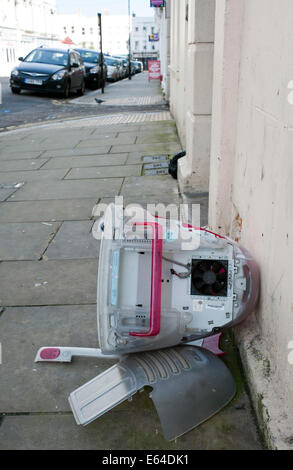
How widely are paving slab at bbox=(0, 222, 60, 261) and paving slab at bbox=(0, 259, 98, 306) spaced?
0.17m

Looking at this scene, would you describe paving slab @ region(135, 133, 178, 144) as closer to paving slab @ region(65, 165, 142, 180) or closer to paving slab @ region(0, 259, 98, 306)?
paving slab @ region(65, 165, 142, 180)

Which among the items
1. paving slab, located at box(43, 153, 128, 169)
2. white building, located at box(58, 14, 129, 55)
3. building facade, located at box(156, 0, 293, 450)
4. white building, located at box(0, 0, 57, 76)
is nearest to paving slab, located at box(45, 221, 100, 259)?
building facade, located at box(156, 0, 293, 450)

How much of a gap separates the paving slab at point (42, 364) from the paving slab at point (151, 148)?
17.0 feet

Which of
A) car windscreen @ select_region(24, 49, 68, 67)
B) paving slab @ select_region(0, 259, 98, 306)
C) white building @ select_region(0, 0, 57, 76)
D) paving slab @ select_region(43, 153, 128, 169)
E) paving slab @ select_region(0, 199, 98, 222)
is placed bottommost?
paving slab @ select_region(0, 259, 98, 306)

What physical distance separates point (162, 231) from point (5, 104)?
49.5ft

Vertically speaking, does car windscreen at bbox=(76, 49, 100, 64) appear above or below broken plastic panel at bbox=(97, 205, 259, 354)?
above

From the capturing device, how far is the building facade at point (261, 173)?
1.81 metres

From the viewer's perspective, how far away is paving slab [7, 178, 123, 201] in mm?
5706

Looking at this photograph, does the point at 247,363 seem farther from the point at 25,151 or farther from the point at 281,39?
the point at 25,151

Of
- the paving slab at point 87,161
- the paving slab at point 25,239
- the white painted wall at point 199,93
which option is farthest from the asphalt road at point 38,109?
the white painted wall at point 199,93

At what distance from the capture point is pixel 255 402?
206 centimetres

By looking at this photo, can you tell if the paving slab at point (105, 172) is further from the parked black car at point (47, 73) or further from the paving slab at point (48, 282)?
the parked black car at point (47, 73)

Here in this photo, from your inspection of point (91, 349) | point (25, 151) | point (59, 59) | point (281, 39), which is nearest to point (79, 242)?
point (91, 349)

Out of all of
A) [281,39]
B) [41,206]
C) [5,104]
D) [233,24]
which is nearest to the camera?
[281,39]
